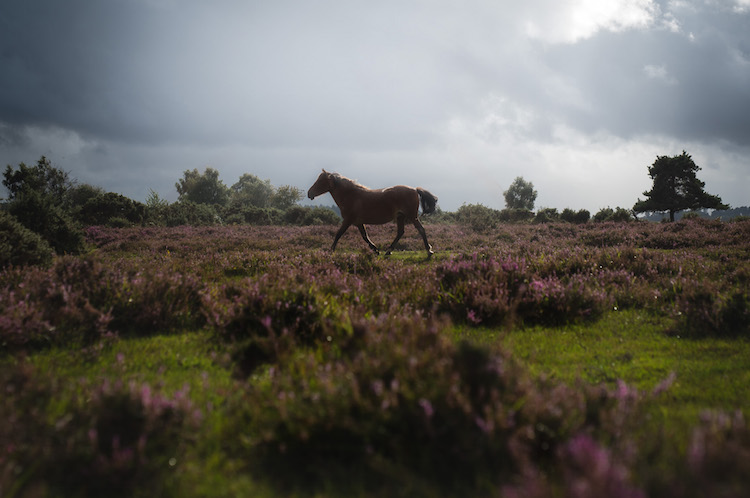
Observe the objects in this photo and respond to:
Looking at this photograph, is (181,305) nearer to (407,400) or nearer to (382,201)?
(407,400)

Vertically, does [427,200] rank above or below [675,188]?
below

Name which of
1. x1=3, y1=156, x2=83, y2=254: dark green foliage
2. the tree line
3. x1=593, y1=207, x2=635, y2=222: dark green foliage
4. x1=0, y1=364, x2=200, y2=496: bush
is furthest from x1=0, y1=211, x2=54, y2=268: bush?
x1=593, y1=207, x2=635, y2=222: dark green foliage

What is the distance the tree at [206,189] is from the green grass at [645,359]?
9651 cm

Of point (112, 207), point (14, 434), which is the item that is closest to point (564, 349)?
point (14, 434)

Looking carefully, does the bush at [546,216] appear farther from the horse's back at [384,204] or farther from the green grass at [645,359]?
the green grass at [645,359]

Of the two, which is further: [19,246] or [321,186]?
[321,186]

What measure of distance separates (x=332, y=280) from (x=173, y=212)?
31741 millimetres

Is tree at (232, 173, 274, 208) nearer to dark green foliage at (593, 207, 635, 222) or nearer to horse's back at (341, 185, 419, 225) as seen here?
dark green foliage at (593, 207, 635, 222)

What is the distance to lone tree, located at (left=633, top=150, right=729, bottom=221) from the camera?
46.7m

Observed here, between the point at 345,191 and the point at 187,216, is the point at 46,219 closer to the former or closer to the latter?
the point at 345,191

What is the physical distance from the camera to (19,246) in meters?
6.35

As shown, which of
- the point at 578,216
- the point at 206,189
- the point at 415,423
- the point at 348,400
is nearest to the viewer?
the point at 415,423

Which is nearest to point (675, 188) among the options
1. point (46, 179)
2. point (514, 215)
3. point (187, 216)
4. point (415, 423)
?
point (514, 215)

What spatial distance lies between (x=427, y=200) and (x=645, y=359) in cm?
957
